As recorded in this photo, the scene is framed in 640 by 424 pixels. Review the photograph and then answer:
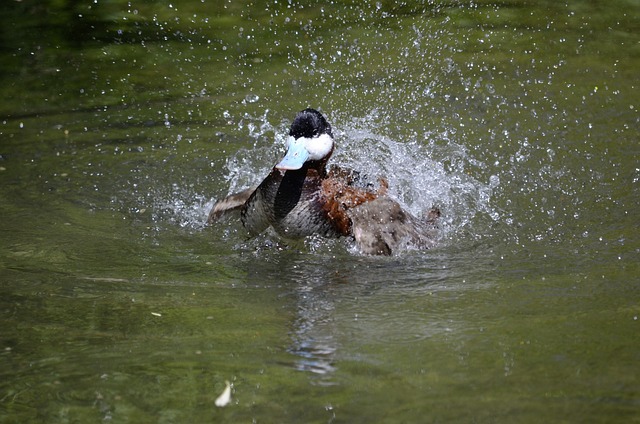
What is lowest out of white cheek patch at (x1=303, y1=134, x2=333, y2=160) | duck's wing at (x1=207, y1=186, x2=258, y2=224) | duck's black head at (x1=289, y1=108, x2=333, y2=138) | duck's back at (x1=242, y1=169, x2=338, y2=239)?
duck's wing at (x1=207, y1=186, x2=258, y2=224)

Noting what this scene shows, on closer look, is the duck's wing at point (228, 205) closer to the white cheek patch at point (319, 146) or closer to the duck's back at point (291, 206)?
the duck's back at point (291, 206)

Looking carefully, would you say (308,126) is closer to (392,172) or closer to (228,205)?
(228,205)

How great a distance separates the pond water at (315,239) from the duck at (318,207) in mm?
114

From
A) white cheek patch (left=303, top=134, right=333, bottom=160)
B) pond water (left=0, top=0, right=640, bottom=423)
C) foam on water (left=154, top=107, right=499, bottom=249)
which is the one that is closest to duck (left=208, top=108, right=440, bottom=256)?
white cheek patch (left=303, top=134, right=333, bottom=160)

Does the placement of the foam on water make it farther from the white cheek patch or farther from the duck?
the white cheek patch

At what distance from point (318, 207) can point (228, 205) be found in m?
0.71

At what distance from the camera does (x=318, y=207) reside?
4.99 m

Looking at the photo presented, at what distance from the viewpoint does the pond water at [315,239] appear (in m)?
2.90

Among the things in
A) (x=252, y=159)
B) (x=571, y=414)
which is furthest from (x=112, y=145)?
(x=571, y=414)

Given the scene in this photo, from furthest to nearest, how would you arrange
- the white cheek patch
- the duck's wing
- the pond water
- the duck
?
the duck's wing → the white cheek patch → the duck → the pond water

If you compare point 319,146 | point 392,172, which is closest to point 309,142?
point 319,146

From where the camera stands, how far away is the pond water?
9.53 feet

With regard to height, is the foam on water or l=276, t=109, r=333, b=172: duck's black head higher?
l=276, t=109, r=333, b=172: duck's black head

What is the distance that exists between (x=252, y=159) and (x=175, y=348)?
10.8ft
